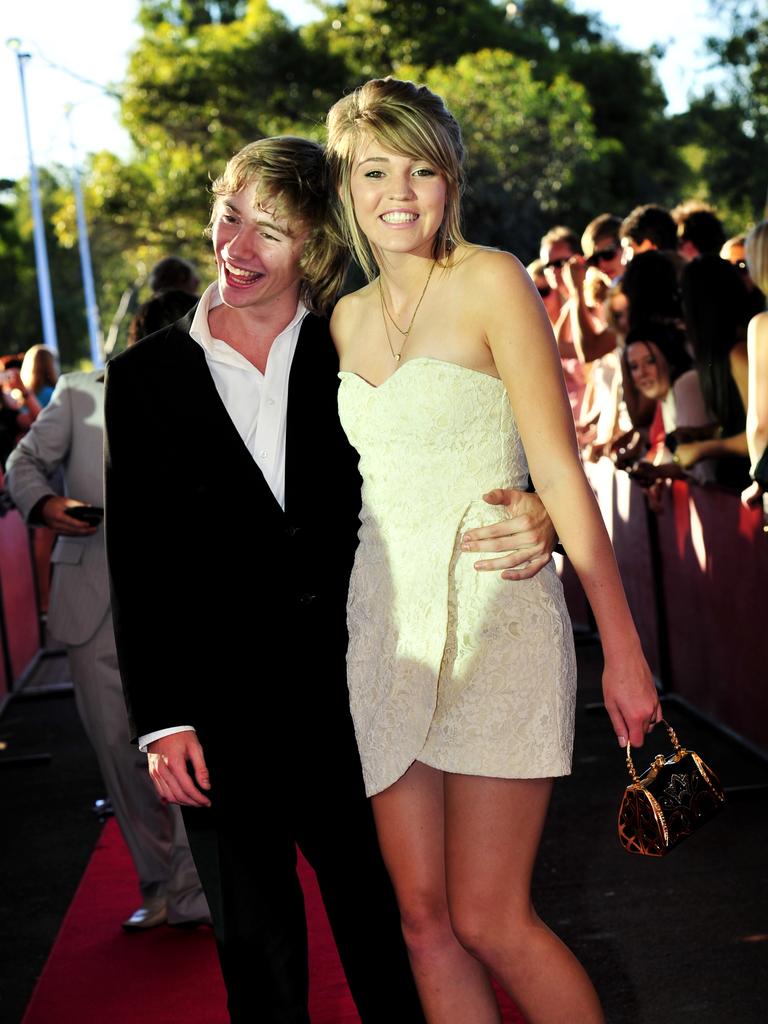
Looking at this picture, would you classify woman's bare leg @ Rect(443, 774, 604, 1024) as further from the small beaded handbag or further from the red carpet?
the red carpet

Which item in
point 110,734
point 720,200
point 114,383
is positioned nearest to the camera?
point 114,383

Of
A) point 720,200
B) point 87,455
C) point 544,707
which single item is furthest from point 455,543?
point 720,200

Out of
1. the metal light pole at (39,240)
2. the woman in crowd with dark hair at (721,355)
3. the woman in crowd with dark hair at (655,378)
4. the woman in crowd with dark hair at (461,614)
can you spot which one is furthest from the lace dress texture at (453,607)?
the metal light pole at (39,240)

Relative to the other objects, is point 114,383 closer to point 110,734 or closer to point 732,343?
point 110,734

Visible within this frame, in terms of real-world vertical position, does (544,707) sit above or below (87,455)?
below

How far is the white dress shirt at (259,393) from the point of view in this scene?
319cm

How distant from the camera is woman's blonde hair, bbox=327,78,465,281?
9.95 ft

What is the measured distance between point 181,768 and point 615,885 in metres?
2.65

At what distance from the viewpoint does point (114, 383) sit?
3189 millimetres

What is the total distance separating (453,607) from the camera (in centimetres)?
301

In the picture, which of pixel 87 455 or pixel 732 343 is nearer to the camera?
pixel 87 455

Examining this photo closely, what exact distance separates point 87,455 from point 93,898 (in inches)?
64.3

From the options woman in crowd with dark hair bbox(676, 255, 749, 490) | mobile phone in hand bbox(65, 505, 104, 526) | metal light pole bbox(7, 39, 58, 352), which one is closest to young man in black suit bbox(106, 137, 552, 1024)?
mobile phone in hand bbox(65, 505, 104, 526)

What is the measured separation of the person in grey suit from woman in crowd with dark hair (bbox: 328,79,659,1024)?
2.14 metres
